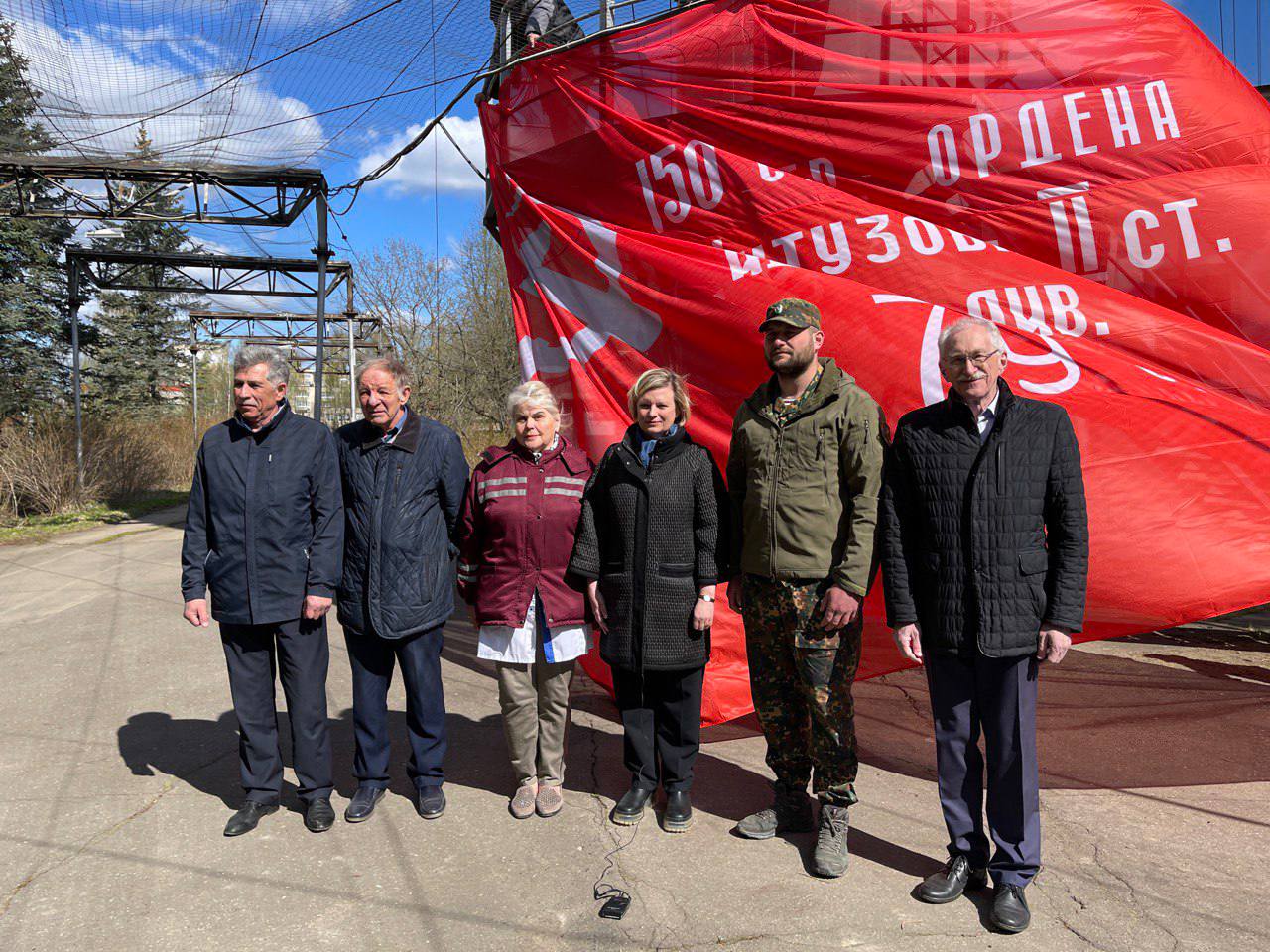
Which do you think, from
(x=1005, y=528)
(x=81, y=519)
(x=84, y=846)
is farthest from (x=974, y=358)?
(x=81, y=519)

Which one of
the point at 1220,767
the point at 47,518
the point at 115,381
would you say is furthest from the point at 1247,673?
the point at 115,381

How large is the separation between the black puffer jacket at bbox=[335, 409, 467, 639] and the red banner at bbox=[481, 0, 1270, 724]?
134 centimetres

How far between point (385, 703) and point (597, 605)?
3.17 ft

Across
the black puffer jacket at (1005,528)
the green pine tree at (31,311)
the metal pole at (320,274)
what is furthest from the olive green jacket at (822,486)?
the green pine tree at (31,311)

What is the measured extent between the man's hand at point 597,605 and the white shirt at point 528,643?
14 cm

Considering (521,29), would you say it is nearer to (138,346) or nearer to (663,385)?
(663,385)

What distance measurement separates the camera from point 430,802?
342 cm

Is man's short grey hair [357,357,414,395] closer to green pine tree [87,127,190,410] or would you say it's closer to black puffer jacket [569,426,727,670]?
black puffer jacket [569,426,727,670]

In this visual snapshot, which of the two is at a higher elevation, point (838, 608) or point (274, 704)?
point (838, 608)

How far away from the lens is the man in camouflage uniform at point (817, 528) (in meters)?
2.92

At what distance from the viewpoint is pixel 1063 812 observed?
11.2 ft

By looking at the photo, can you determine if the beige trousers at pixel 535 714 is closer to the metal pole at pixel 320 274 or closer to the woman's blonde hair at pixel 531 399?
the woman's blonde hair at pixel 531 399

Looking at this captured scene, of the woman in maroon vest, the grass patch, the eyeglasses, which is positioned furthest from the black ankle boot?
the grass patch

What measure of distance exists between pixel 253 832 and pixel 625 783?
1509 millimetres
